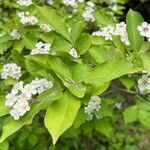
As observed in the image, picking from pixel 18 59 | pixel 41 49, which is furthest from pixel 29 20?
pixel 41 49

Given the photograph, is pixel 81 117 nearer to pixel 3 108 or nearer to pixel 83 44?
pixel 83 44

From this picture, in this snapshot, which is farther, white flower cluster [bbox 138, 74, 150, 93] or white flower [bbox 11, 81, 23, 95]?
white flower cluster [bbox 138, 74, 150, 93]

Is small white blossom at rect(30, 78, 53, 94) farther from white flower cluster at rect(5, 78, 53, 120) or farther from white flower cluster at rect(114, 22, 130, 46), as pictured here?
white flower cluster at rect(114, 22, 130, 46)

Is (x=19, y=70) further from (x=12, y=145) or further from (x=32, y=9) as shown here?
(x=12, y=145)

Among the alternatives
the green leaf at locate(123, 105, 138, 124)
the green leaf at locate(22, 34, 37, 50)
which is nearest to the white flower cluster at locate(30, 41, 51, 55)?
the green leaf at locate(22, 34, 37, 50)

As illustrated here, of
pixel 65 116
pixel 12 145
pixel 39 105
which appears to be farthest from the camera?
pixel 12 145

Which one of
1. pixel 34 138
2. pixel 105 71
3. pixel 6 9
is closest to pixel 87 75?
pixel 105 71
